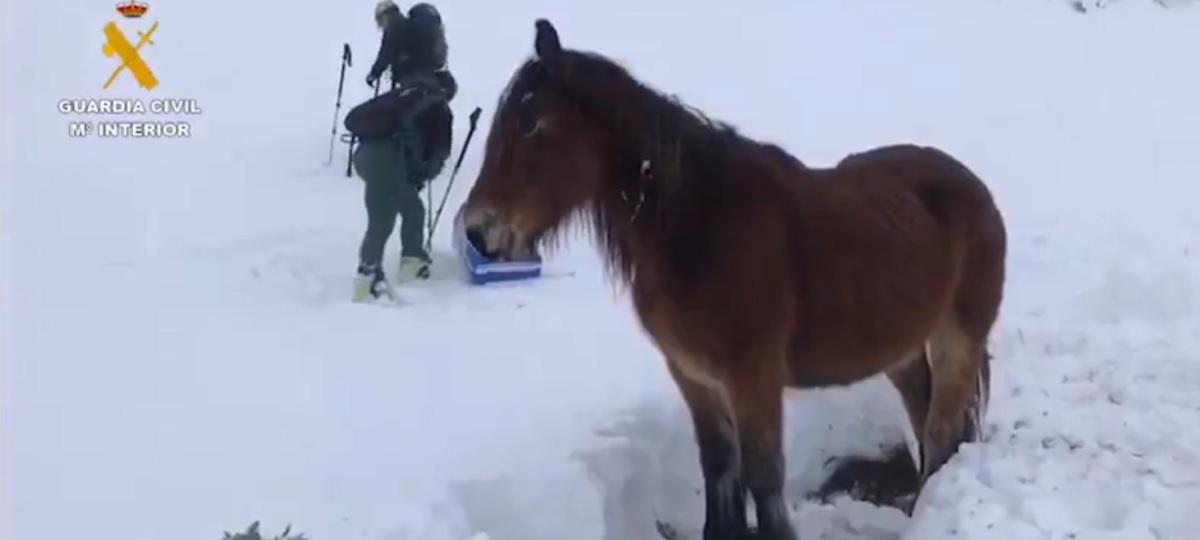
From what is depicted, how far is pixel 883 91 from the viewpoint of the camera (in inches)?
509

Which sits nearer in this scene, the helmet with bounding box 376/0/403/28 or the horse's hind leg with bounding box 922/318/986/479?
the horse's hind leg with bounding box 922/318/986/479

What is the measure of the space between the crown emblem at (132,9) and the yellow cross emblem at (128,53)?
0.85 ft

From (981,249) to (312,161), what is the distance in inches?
258

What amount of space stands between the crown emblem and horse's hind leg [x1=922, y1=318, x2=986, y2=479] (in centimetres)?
1225

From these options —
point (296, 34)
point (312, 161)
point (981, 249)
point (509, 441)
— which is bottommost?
point (509, 441)

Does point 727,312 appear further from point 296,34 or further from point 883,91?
point 296,34

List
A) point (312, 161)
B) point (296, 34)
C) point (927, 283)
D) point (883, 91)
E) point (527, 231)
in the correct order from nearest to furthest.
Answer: point (527, 231) → point (927, 283) → point (312, 161) → point (883, 91) → point (296, 34)

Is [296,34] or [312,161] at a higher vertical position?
[296,34]

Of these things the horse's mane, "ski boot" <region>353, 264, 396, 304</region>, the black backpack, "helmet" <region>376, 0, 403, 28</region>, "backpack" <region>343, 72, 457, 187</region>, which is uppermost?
"helmet" <region>376, 0, 403, 28</region>

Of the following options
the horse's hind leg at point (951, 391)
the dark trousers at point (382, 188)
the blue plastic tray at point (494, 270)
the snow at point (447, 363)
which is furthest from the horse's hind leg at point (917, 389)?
the dark trousers at point (382, 188)

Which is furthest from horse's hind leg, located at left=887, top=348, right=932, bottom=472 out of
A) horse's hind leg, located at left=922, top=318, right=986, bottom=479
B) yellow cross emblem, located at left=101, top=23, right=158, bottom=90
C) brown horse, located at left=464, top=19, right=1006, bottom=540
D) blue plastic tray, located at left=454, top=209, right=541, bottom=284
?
yellow cross emblem, located at left=101, top=23, right=158, bottom=90

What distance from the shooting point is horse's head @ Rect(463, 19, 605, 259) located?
3.54 meters

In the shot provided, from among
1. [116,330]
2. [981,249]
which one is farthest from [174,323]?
[981,249]

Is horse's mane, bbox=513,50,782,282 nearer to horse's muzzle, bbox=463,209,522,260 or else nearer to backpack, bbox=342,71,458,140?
horse's muzzle, bbox=463,209,522,260
